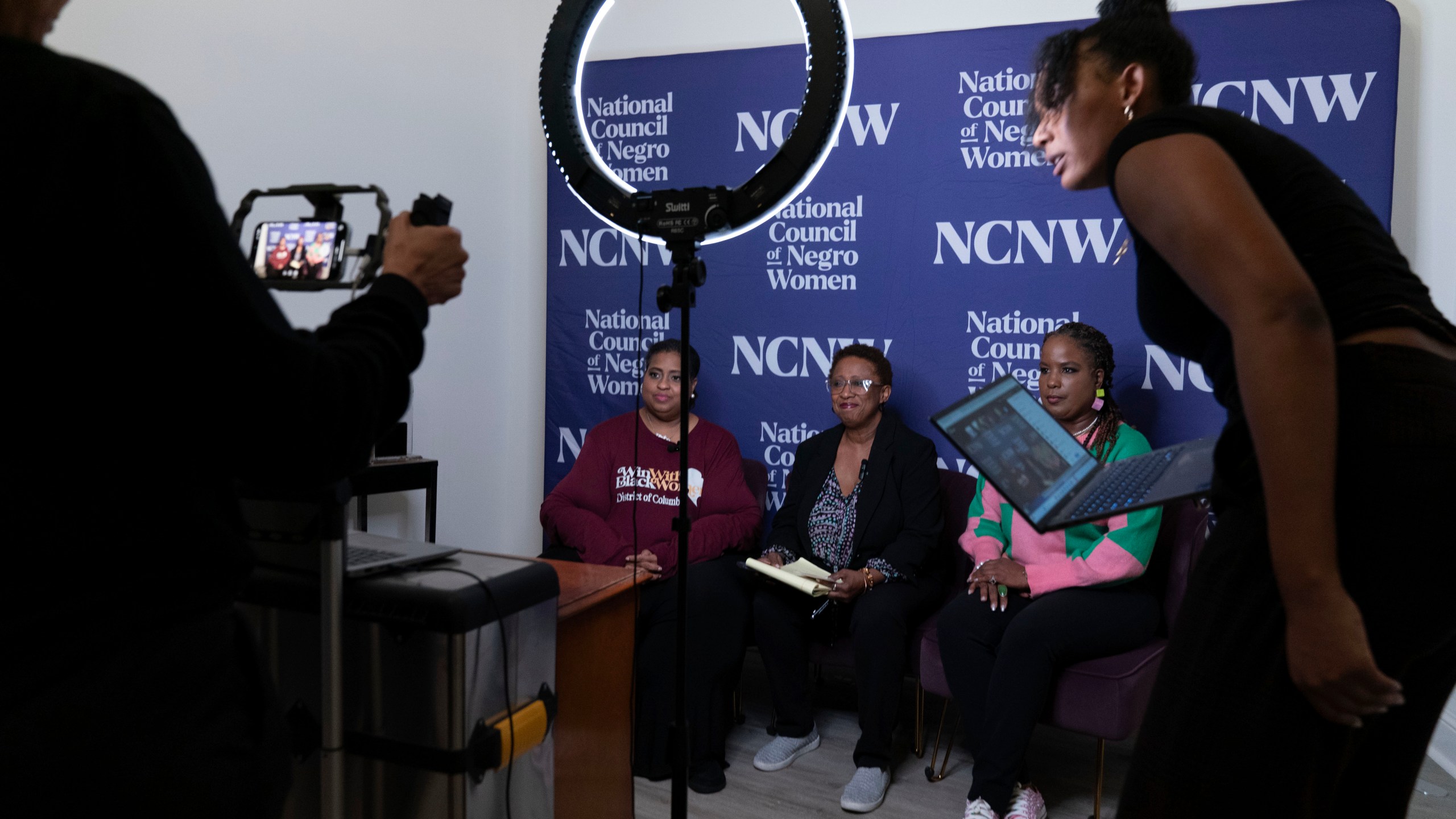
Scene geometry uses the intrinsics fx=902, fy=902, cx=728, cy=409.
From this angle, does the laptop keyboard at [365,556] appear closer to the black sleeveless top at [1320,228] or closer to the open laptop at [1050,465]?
the open laptop at [1050,465]

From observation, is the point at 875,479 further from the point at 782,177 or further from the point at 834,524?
the point at 782,177

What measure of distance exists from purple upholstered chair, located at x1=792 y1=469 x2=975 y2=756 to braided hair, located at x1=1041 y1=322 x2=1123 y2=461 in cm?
41

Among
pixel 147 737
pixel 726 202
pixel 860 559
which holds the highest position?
pixel 726 202

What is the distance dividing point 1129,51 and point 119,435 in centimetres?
98

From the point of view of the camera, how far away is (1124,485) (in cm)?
102

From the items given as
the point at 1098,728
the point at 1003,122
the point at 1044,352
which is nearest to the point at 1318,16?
the point at 1003,122

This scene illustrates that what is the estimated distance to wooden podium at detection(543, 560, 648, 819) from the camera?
4.72 feet

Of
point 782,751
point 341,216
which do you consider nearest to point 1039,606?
point 782,751

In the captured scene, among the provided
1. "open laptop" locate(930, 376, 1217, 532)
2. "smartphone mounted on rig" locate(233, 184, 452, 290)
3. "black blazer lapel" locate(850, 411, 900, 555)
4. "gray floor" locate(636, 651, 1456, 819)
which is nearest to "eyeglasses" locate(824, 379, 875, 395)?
"black blazer lapel" locate(850, 411, 900, 555)

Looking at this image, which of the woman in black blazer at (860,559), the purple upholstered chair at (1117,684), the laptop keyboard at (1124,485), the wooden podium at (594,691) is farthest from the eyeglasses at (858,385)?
the laptop keyboard at (1124,485)

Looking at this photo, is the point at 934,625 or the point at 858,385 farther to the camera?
the point at 858,385

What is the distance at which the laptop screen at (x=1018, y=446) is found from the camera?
3.38 ft

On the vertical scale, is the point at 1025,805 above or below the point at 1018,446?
below

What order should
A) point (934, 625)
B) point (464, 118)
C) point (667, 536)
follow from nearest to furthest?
point (934, 625) < point (667, 536) < point (464, 118)
